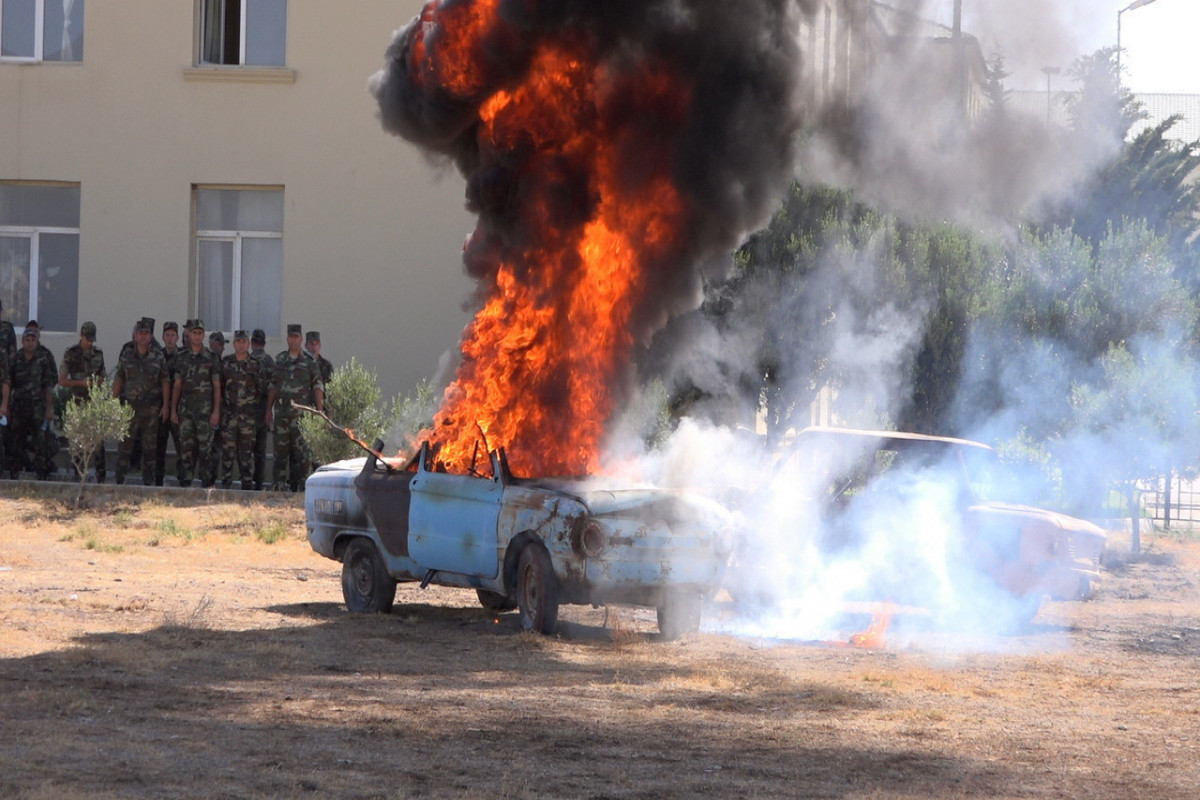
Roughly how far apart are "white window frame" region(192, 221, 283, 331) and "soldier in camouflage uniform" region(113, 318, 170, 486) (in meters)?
2.94

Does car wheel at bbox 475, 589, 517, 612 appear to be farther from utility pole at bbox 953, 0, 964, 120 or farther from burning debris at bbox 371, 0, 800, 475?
utility pole at bbox 953, 0, 964, 120

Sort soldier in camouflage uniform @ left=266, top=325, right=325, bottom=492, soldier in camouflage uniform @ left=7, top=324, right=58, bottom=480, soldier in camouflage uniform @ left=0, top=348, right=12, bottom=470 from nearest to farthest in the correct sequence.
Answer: soldier in camouflage uniform @ left=266, top=325, right=325, bottom=492 < soldier in camouflage uniform @ left=0, top=348, right=12, bottom=470 < soldier in camouflage uniform @ left=7, top=324, right=58, bottom=480

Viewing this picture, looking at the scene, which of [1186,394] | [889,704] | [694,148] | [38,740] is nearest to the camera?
[38,740]

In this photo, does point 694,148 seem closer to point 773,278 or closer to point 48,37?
point 773,278

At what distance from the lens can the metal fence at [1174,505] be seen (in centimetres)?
2016

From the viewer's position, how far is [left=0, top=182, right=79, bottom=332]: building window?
22.8 m

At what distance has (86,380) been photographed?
66.1ft

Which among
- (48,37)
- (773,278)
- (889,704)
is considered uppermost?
(48,37)

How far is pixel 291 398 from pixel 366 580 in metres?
7.84

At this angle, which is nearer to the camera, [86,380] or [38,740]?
[38,740]

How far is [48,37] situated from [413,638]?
622 inches

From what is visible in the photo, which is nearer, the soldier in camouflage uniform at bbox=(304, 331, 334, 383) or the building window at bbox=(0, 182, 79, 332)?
the soldier in camouflage uniform at bbox=(304, 331, 334, 383)

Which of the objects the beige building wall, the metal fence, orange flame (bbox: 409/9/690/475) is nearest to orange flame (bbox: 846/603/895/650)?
orange flame (bbox: 409/9/690/475)

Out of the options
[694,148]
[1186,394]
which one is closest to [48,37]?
[694,148]
